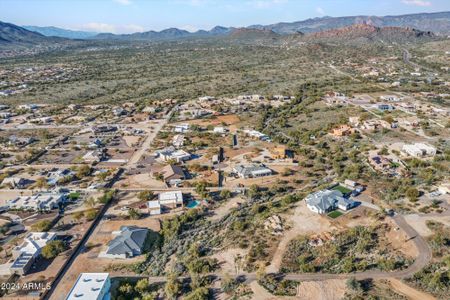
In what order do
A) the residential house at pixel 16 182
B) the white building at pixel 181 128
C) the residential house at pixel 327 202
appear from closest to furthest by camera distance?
the residential house at pixel 327 202, the residential house at pixel 16 182, the white building at pixel 181 128

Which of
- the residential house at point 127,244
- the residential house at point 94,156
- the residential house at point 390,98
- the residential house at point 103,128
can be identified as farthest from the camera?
the residential house at point 390,98

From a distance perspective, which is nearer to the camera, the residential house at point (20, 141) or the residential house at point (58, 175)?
the residential house at point (58, 175)

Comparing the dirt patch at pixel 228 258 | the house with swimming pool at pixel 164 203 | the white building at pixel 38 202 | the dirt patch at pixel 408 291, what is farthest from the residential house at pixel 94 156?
the dirt patch at pixel 408 291

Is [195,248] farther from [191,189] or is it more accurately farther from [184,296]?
[191,189]

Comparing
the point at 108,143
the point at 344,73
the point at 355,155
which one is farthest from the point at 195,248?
the point at 344,73

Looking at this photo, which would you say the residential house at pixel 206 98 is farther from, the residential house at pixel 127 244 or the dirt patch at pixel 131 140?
the residential house at pixel 127 244

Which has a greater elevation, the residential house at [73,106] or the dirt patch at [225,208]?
the residential house at [73,106]

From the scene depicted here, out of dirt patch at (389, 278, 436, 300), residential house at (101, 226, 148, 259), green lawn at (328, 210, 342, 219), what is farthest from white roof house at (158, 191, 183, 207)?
dirt patch at (389, 278, 436, 300)
